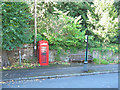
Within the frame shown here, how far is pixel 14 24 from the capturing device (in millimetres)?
11188

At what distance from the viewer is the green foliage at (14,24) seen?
10.8m

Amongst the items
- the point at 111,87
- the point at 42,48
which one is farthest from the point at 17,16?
the point at 111,87

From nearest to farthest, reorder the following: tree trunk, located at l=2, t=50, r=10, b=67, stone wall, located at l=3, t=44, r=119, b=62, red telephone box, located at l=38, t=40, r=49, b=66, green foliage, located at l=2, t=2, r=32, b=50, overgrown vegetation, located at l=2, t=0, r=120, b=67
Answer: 1. green foliage, located at l=2, t=2, r=32, b=50
2. overgrown vegetation, located at l=2, t=0, r=120, b=67
3. tree trunk, located at l=2, t=50, r=10, b=67
4. red telephone box, located at l=38, t=40, r=49, b=66
5. stone wall, located at l=3, t=44, r=119, b=62

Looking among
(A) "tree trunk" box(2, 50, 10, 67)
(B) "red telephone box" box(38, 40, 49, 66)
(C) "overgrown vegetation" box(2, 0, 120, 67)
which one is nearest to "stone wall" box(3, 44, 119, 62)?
(C) "overgrown vegetation" box(2, 0, 120, 67)

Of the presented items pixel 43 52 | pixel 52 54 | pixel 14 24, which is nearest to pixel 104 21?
pixel 52 54

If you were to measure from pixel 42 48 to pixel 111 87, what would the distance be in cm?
695

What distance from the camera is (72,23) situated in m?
13.9

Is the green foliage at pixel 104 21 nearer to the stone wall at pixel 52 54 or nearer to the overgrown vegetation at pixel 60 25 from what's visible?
the overgrown vegetation at pixel 60 25

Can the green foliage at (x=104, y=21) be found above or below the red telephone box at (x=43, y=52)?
above

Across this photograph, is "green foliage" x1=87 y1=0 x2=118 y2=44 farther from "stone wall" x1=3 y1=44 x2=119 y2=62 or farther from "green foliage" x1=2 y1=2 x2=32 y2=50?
"green foliage" x1=2 y1=2 x2=32 y2=50

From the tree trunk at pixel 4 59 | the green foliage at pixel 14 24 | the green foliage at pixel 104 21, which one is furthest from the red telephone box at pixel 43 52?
the green foliage at pixel 104 21

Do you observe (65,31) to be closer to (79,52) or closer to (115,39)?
(79,52)

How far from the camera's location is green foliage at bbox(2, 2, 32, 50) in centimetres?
1079

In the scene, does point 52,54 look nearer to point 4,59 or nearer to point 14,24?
point 4,59
